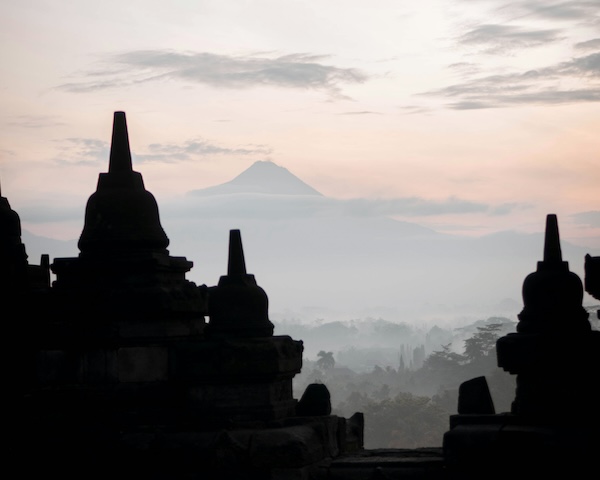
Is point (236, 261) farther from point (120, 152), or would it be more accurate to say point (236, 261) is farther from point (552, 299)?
point (552, 299)

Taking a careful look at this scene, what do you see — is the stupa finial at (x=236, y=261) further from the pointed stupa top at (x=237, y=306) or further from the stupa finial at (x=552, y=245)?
the stupa finial at (x=552, y=245)

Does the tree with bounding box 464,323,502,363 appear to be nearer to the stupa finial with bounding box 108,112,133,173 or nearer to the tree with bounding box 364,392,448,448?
the tree with bounding box 364,392,448,448

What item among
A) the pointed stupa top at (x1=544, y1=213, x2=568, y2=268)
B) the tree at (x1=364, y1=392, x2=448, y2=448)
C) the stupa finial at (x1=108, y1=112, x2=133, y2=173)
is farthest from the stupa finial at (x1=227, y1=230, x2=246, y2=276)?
the tree at (x1=364, y1=392, x2=448, y2=448)

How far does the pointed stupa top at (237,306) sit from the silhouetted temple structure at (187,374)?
0.02 m

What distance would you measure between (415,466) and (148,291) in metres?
3.32

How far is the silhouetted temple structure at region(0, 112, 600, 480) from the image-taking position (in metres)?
11.7

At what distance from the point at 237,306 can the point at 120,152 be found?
224cm

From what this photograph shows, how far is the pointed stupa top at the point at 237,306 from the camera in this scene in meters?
13.2

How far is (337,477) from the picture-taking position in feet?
40.9

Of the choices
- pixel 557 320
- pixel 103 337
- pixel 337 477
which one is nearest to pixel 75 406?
pixel 103 337

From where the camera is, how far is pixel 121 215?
13.5 meters

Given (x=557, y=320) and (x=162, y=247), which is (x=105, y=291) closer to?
(x=162, y=247)

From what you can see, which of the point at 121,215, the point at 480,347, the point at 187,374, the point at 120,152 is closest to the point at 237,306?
the point at 187,374

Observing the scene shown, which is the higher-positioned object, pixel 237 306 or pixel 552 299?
pixel 237 306
